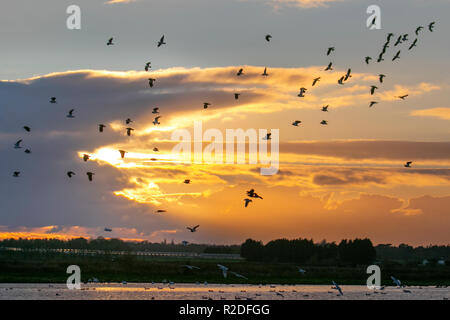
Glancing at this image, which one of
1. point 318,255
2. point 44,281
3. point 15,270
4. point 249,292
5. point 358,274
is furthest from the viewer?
point 318,255

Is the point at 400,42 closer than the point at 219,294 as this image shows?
Yes

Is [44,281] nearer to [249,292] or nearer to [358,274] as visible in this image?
[249,292]

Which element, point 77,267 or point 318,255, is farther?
point 318,255
